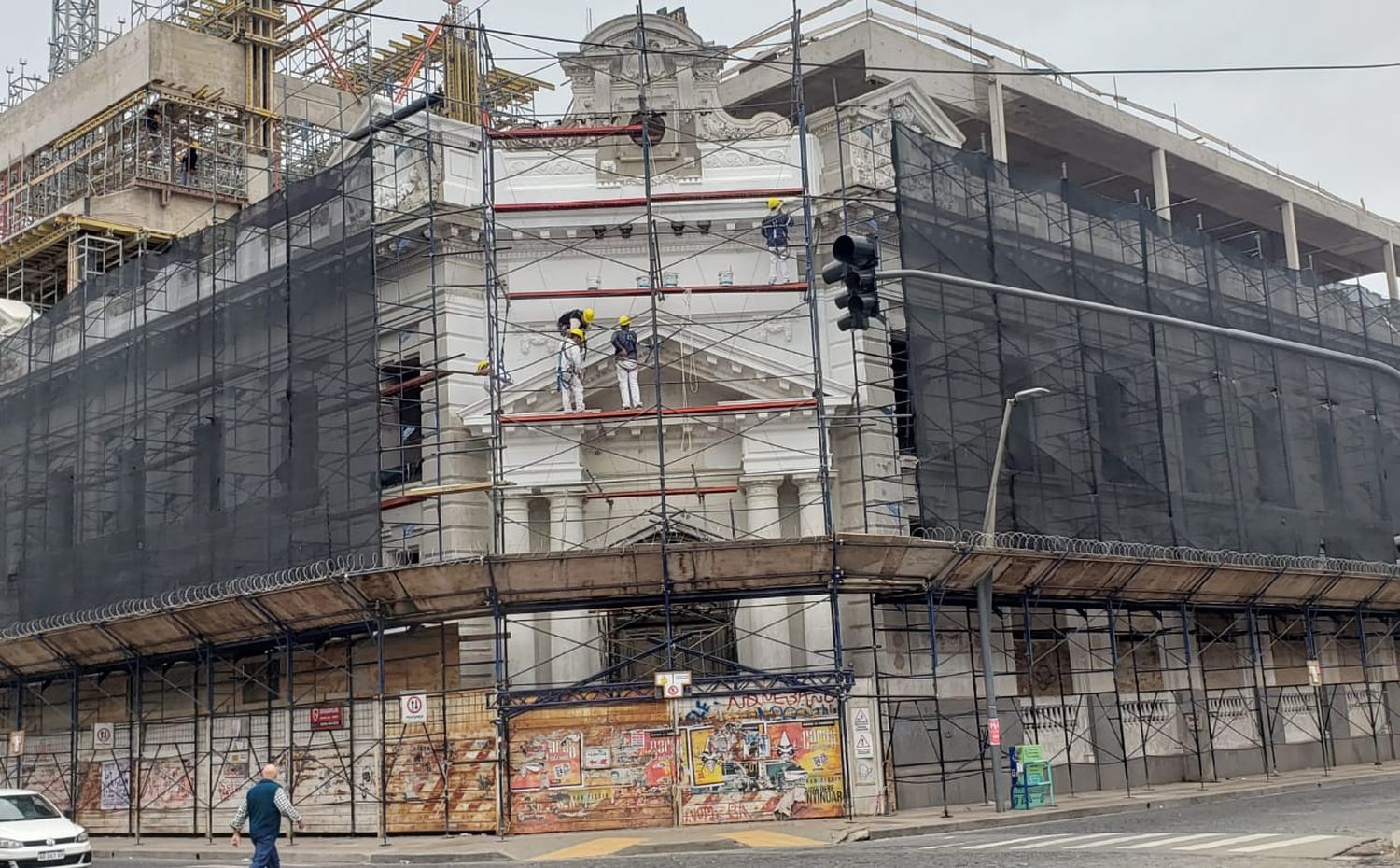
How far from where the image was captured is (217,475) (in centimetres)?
3575

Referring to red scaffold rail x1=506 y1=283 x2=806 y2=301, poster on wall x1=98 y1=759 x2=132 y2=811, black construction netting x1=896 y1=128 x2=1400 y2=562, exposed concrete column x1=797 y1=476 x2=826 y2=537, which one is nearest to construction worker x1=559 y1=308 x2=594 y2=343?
red scaffold rail x1=506 y1=283 x2=806 y2=301

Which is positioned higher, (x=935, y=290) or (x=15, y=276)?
(x=15, y=276)

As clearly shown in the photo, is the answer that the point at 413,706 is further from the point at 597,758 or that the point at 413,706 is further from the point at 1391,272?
the point at 1391,272

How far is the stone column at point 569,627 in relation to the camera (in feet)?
102

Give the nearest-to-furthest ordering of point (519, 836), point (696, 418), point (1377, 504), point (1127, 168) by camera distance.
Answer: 1. point (519, 836)
2. point (696, 418)
3. point (1377, 504)
4. point (1127, 168)

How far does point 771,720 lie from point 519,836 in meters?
4.99

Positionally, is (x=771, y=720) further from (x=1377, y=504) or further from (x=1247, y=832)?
(x=1377, y=504)

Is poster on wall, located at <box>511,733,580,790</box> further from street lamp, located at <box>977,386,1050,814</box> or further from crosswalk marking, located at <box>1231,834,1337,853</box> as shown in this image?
crosswalk marking, located at <box>1231,834,1337,853</box>

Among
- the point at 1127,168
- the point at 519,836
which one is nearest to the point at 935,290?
the point at 519,836

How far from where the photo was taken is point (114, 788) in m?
35.8

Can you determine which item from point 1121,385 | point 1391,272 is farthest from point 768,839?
point 1391,272

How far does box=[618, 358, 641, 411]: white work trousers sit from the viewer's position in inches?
1260

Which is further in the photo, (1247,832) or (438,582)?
(438,582)

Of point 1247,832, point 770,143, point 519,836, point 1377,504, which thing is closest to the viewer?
point 1247,832
